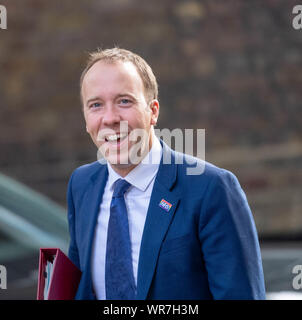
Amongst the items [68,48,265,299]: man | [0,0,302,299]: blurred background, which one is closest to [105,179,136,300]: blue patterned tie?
[68,48,265,299]: man

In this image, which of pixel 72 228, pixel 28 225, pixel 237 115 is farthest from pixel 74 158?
pixel 72 228

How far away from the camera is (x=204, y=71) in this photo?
595cm

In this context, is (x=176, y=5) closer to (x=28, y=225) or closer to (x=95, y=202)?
(x=28, y=225)

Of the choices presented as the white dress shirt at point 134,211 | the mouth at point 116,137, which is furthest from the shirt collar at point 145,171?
the mouth at point 116,137

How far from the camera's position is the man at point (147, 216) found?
1711mm

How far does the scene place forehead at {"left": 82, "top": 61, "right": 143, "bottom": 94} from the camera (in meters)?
1.79

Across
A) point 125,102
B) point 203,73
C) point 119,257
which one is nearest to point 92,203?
point 119,257

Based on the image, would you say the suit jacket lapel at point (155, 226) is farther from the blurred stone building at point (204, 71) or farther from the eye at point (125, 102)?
the blurred stone building at point (204, 71)

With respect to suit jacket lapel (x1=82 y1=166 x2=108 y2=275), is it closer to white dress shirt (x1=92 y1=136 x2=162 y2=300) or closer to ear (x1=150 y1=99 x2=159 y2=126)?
Result: white dress shirt (x1=92 y1=136 x2=162 y2=300)

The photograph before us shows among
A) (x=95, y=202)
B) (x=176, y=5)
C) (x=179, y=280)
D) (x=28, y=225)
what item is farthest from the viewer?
(x=176, y=5)

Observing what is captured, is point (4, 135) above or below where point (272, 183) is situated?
above

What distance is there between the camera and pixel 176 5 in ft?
19.3

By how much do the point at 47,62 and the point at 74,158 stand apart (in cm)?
88

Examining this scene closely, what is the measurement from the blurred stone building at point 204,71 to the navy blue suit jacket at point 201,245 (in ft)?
13.6
